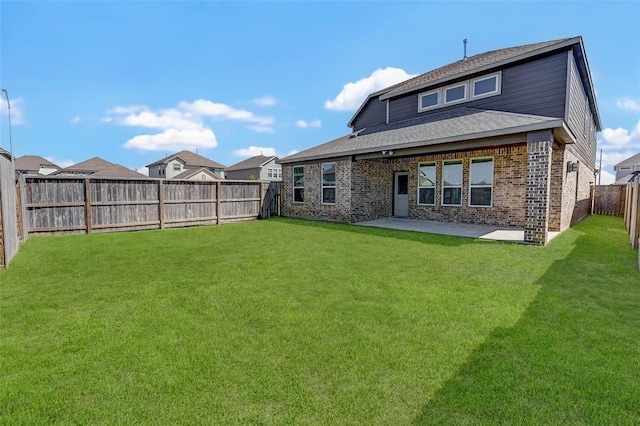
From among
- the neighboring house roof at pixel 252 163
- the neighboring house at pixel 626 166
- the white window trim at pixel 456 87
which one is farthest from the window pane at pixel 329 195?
the neighboring house at pixel 626 166

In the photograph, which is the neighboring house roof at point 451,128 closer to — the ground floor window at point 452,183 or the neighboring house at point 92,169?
the ground floor window at point 452,183

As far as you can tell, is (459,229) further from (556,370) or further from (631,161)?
(631,161)

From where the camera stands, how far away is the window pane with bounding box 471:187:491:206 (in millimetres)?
11023

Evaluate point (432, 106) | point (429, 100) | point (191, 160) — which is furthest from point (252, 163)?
point (432, 106)

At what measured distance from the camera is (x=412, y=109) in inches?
565

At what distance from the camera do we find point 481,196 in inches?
440

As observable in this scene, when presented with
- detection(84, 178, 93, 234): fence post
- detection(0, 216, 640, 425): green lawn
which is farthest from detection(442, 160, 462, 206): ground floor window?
detection(84, 178, 93, 234): fence post

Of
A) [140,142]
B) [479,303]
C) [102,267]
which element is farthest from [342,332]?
[140,142]

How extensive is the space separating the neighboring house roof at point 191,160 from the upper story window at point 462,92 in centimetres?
3550

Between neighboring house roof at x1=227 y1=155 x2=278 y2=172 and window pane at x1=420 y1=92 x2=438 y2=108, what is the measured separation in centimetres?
3187

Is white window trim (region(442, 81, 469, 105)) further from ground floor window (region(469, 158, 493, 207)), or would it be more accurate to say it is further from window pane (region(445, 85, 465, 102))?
ground floor window (region(469, 158, 493, 207))

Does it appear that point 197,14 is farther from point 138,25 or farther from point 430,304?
point 430,304

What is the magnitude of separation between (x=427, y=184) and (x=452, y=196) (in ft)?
3.86

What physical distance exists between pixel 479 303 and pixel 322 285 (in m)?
2.13
